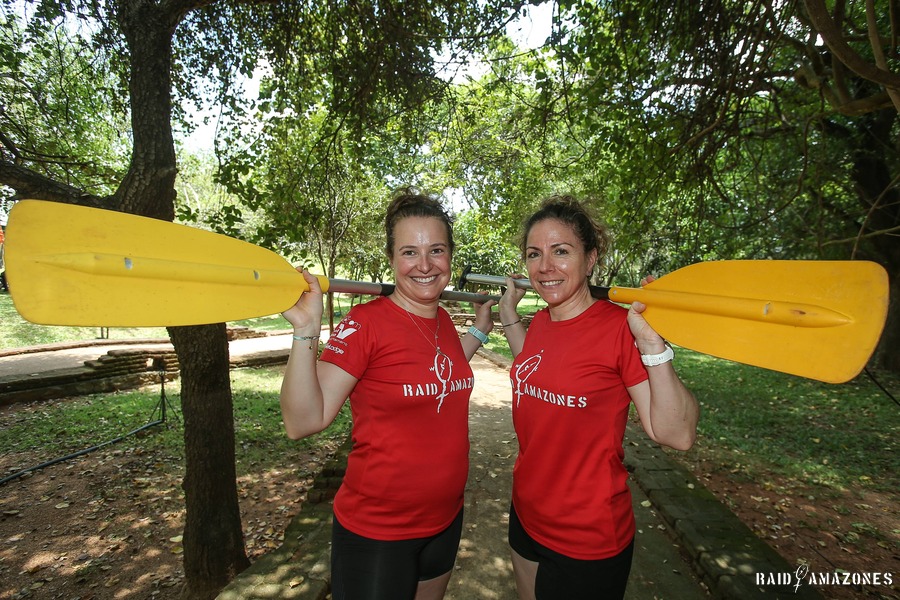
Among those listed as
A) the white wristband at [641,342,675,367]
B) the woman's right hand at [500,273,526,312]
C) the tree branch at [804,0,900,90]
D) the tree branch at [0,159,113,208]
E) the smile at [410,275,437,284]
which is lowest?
the white wristband at [641,342,675,367]

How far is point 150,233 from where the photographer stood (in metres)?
1.47

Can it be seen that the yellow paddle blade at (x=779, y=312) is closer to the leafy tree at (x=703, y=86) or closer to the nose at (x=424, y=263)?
the nose at (x=424, y=263)

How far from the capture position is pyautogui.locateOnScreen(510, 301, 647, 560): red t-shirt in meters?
1.41

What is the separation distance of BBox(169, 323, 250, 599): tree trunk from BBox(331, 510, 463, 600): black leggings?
1700mm

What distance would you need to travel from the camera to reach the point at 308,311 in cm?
143

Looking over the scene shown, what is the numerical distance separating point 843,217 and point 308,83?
352 inches

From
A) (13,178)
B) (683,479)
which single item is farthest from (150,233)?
(683,479)

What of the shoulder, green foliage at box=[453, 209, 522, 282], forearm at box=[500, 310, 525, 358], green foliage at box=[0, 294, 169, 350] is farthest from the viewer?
green foliage at box=[453, 209, 522, 282]

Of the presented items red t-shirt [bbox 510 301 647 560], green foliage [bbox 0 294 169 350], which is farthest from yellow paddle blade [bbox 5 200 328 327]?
green foliage [bbox 0 294 169 350]

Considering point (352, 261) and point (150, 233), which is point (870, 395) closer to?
point (150, 233)

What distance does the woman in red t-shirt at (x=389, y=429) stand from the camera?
1.38m

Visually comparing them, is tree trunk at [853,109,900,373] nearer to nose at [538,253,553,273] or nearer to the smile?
nose at [538,253,553,273]

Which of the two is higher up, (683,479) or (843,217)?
(843,217)

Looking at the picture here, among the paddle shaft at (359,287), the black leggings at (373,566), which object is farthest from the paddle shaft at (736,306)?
the black leggings at (373,566)
